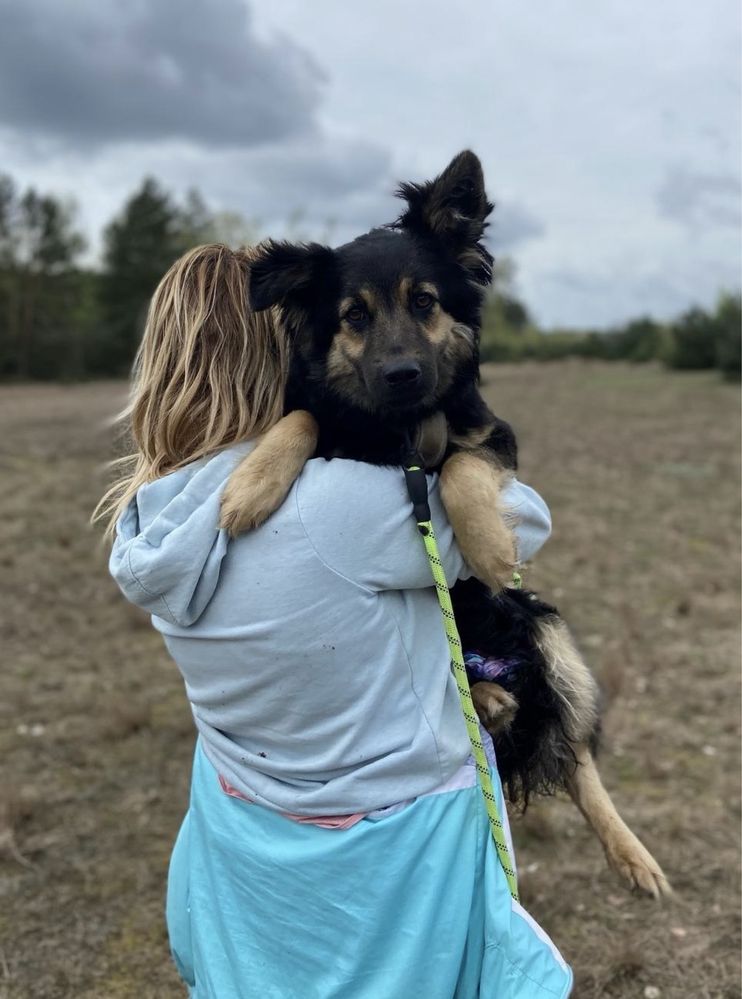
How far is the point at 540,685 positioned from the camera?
9.12 feet

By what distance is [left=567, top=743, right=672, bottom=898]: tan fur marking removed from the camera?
2760 millimetres

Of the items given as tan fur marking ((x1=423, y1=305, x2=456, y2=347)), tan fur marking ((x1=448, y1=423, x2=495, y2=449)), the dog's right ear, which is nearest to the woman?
the dog's right ear

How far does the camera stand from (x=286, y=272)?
8.13 feet

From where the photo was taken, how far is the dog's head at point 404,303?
274 centimetres

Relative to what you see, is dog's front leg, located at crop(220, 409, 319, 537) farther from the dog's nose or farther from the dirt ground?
the dirt ground

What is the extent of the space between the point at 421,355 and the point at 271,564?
106cm

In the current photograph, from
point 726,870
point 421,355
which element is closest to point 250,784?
point 421,355

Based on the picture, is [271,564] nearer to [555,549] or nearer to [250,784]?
[250,784]

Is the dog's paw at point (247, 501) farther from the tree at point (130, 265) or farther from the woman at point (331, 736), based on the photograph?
the tree at point (130, 265)

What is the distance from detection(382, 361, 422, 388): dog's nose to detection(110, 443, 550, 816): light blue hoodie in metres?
0.64

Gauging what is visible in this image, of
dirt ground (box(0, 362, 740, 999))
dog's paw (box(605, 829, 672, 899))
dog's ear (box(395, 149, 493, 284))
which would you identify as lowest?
dirt ground (box(0, 362, 740, 999))

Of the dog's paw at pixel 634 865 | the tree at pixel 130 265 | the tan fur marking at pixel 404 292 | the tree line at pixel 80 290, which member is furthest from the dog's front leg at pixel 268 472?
the tree at pixel 130 265

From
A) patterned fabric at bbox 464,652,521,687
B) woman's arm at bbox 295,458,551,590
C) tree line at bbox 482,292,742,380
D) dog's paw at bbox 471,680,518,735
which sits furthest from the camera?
→ tree line at bbox 482,292,742,380

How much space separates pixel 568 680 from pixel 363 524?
3.87 feet
